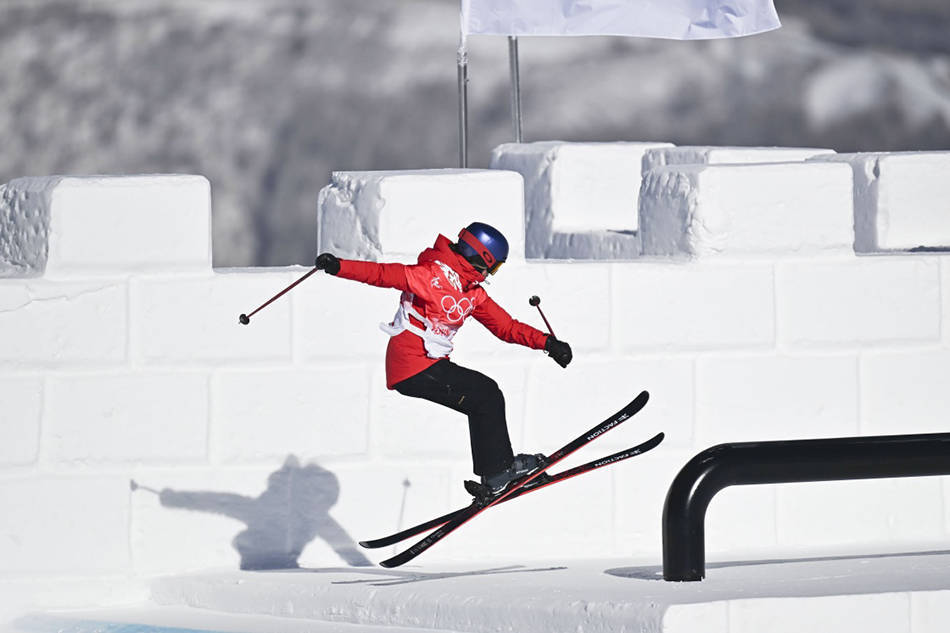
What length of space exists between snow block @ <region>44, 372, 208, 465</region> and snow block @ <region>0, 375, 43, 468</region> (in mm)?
44

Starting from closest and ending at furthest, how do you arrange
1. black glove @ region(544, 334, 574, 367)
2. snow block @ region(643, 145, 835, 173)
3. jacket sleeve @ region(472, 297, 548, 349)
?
black glove @ region(544, 334, 574, 367)
jacket sleeve @ region(472, 297, 548, 349)
snow block @ region(643, 145, 835, 173)

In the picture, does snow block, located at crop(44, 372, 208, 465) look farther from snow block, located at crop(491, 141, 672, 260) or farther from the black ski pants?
snow block, located at crop(491, 141, 672, 260)

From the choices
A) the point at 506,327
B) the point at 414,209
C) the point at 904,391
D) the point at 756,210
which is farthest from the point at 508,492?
the point at 904,391

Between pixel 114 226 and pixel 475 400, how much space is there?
59.9 inches

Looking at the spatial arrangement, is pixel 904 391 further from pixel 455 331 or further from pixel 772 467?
pixel 455 331

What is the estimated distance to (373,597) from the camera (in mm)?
6246

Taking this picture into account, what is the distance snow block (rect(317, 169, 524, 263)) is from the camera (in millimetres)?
6914

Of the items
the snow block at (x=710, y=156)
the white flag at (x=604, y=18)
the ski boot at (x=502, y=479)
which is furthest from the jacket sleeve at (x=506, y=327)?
the white flag at (x=604, y=18)

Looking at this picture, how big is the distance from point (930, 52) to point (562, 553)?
24.5 metres

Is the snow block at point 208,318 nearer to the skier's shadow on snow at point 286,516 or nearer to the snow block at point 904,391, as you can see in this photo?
the skier's shadow on snow at point 286,516

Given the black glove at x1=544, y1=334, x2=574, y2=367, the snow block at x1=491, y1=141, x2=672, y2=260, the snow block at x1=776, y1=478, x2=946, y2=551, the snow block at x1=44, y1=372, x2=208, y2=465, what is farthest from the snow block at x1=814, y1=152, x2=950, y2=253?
the snow block at x1=44, y1=372, x2=208, y2=465

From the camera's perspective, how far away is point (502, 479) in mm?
6363

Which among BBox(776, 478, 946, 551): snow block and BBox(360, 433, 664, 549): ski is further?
BBox(776, 478, 946, 551): snow block

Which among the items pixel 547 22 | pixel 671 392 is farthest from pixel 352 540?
pixel 547 22
